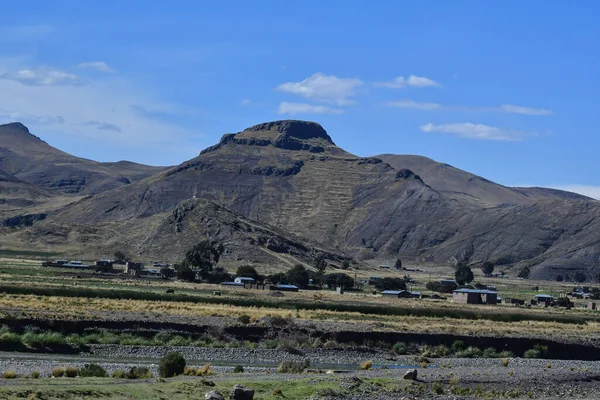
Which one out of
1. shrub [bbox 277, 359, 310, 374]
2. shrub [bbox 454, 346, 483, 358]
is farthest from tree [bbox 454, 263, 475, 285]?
shrub [bbox 277, 359, 310, 374]

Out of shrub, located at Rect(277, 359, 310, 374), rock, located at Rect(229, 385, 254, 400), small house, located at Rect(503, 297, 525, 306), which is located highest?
small house, located at Rect(503, 297, 525, 306)

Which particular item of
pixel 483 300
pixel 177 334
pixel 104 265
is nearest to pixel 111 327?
pixel 177 334

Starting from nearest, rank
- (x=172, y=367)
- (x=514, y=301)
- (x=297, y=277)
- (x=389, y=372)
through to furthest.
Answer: (x=172, y=367)
(x=389, y=372)
(x=514, y=301)
(x=297, y=277)

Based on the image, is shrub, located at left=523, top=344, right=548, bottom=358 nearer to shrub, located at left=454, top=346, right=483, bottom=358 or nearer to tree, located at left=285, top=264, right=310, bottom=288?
shrub, located at left=454, top=346, right=483, bottom=358

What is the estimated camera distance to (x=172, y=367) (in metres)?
36.6

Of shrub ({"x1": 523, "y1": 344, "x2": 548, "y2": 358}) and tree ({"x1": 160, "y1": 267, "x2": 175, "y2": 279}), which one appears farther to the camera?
tree ({"x1": 160, "y1": 267, "x2": 175, "y2": 279})

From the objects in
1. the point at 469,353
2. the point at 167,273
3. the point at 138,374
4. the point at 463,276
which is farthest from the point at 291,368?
the point at 463,276

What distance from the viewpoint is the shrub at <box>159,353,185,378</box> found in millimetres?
36344

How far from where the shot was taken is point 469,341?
6669 centimetres

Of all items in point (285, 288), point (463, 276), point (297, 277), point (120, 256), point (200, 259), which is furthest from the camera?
point (120, 256)

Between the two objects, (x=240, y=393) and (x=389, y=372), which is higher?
(x=240, y=393)

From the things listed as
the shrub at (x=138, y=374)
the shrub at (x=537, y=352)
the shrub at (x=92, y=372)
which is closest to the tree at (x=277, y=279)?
the shrub at (x=537, y=352)

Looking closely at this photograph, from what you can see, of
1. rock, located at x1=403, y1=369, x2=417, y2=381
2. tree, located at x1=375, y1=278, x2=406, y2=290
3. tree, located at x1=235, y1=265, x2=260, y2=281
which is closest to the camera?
rock, located at x1=403, y1=369, x2=417, y2=381

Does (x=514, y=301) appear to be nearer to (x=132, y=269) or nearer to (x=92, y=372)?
(x=132, y=269)
